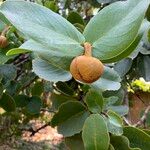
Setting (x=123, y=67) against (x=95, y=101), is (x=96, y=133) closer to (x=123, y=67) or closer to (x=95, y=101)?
(x=95, y=101)

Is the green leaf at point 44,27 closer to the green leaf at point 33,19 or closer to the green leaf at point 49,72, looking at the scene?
the green leaf at point 33,19

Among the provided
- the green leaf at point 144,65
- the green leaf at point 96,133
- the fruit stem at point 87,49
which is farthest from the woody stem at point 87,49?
the green leaf at point 144,65

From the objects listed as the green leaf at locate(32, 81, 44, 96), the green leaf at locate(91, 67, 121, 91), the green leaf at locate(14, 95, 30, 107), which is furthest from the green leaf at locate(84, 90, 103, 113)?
the green leaf at locate(32, 81, 44, 96)

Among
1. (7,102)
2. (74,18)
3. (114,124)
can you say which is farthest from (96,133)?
(7,102)

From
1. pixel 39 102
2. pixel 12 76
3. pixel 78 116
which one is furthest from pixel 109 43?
pixel 39 102

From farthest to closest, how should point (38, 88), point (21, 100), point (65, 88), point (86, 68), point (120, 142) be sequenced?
point (38, 88) → point (21, 100) → point (65, 88) → point (120, 142) → point (86, 68)

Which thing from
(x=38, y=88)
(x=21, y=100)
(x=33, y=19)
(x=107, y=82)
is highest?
(x=33, y=19)

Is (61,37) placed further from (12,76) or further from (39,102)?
(39,102)
